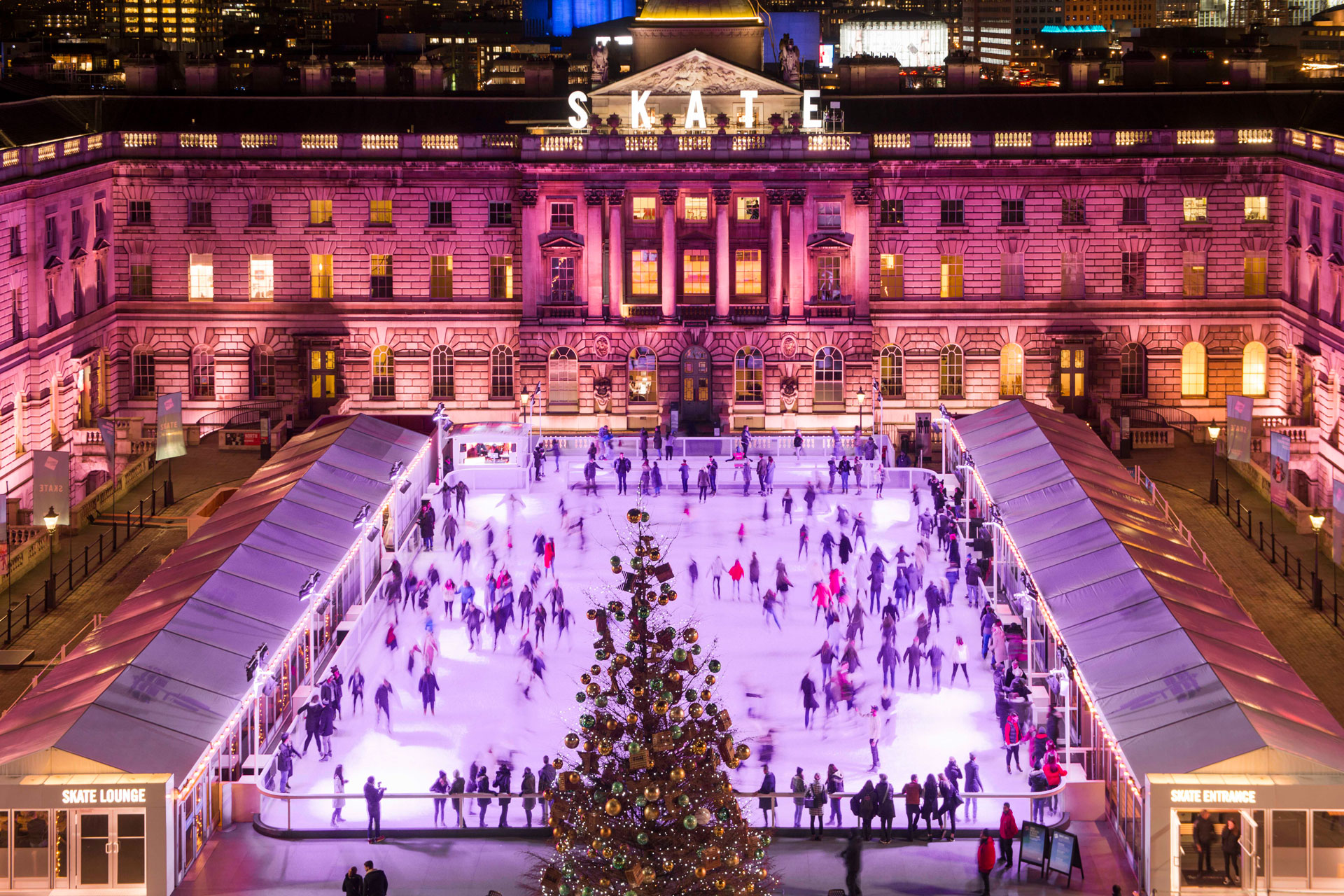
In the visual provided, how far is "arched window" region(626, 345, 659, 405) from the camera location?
10712 centimetres

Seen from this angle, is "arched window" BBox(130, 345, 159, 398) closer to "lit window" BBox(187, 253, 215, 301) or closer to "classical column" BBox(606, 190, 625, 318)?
"lit window" BBox(187, 253, 215, 301)

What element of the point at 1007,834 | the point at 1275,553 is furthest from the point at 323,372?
the point at 1007,834

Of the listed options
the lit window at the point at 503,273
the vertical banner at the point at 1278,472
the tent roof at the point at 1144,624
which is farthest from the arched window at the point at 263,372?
the vertical banner at the point at 1278,472

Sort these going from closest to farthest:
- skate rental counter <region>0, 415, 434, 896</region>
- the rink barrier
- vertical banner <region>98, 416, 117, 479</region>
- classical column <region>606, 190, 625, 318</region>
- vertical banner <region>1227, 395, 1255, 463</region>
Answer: skate rental counter <region>0, 415, 434, 896</region>
the rink barrier
vertical banner <region>1227, 395, 1255, 463</region>
vertical banner <region>98, 416, 117, 479</region>
classical column <region>606, 190, 625, 318</region>

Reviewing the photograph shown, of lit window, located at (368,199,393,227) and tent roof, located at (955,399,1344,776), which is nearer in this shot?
tent roof, located at (955,399,1344,776)

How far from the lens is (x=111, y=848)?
50.9 m

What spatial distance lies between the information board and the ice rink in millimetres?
4842

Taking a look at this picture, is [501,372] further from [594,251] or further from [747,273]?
[747,273]

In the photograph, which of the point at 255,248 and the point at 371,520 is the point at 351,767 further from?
the point at 255,248

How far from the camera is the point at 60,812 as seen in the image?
166ft

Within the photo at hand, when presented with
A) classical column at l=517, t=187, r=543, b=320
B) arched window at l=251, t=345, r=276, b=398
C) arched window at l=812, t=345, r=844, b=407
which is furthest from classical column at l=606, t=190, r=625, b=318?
arched window at l=251, t=345, r=276, b=398

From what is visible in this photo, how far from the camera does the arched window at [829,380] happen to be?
107 m

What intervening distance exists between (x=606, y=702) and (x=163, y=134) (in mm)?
74174

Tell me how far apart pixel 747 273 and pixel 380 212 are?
1790 centimetres
